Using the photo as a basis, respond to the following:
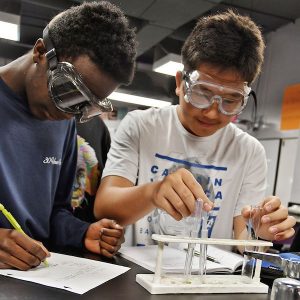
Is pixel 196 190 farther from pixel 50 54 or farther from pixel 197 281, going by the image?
pixel 50 54

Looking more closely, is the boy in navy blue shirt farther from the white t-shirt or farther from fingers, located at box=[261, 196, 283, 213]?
fingers, located at box=[261, 196, 283, 213]

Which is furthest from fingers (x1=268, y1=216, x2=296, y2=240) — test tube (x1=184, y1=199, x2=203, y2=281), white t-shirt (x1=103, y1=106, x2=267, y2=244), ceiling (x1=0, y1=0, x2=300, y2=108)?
ceiling (x1=0, y1=0, x2=300, y2=108)

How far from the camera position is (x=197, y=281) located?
0.85m

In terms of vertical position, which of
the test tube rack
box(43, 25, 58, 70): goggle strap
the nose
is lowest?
the test tube rack

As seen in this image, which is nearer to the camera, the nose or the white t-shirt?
the nose

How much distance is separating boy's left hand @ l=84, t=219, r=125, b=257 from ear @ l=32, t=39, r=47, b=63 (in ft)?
1.68

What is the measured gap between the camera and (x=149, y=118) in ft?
4.89

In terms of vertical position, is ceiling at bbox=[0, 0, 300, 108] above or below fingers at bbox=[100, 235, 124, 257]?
above

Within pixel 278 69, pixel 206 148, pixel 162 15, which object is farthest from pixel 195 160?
pixel 278 69

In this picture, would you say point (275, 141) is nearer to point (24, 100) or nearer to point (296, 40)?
point (296, 40)

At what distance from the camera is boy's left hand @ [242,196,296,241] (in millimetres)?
1021

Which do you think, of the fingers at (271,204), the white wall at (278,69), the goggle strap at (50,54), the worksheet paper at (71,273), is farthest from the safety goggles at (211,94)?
the white wall at (278,69)

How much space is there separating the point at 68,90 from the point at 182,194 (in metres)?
0.42

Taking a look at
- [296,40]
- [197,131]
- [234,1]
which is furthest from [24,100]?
[296,40]
